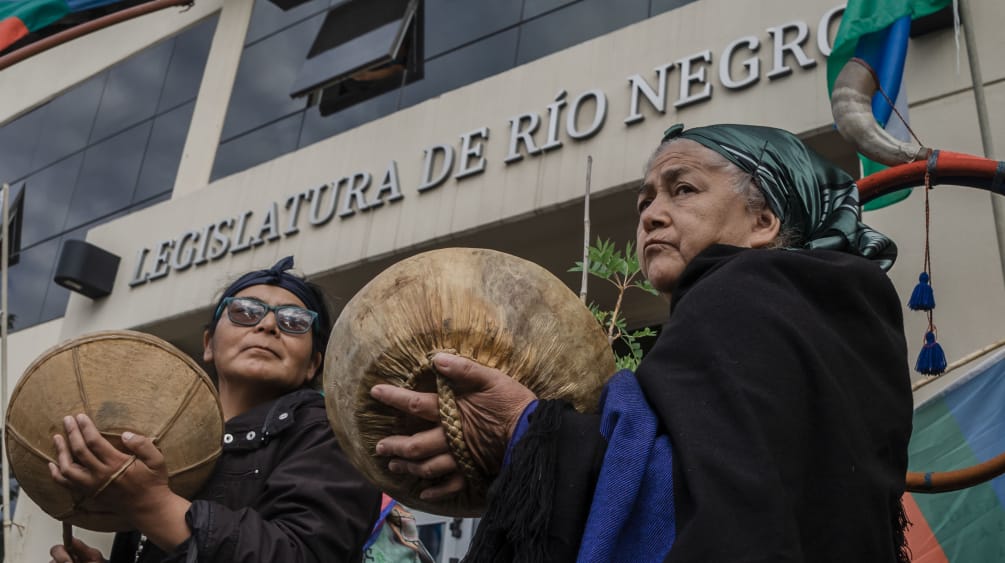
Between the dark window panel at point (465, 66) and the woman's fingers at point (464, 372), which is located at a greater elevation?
the dark window panel at point (465, 66)

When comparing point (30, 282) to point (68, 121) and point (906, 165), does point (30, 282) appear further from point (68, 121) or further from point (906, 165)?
point (906, 165)

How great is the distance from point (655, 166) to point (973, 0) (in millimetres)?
4464

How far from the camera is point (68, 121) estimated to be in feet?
45.2

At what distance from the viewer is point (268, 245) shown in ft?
29.8

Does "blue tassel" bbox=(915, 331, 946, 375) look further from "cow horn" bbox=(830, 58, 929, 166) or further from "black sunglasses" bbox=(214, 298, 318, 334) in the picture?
"black sunglasses" bbox=(214, 298, 318, 334)

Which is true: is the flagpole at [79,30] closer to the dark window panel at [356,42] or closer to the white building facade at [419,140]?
the white building facade at [419,140]

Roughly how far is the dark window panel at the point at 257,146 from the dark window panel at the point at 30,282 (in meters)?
3.79

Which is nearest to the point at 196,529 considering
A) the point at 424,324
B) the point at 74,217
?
the point at 424,324

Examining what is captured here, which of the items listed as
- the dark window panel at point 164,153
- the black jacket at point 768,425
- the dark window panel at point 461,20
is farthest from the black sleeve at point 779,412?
the dark window panel at point 164,153

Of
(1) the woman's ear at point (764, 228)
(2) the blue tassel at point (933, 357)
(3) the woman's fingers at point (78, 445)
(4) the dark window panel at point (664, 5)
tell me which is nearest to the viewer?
(1) the woman's ear at point (764, 228)

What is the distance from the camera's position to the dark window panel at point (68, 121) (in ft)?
44.2

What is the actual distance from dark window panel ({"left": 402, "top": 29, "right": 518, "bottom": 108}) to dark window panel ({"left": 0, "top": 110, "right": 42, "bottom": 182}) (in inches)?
311

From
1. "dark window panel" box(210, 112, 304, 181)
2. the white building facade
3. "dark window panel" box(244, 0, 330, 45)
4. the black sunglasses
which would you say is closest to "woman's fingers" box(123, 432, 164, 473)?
the black sunglasses

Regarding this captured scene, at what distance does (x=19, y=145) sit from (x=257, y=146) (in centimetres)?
628
